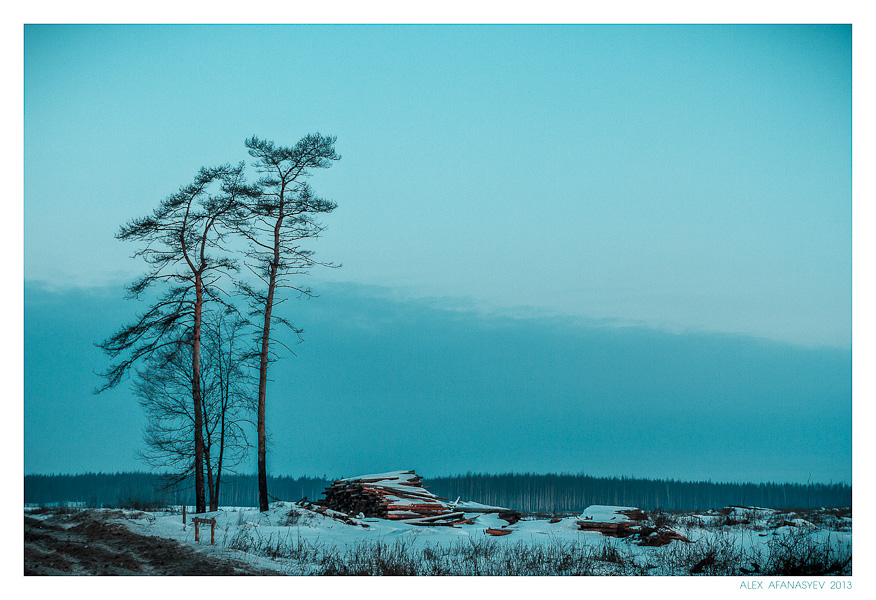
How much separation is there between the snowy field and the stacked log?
0.91m

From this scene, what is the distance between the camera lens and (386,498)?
70.5ft

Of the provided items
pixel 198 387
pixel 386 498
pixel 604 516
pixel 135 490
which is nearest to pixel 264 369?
pixel 198 387

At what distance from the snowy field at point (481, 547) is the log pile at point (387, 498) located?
0.86 m

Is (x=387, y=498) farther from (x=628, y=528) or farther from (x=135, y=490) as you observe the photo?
(x=135, y=490)

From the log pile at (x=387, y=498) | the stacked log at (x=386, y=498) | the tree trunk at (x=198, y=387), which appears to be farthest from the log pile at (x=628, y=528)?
the tree trunk at (x=198, y=387)

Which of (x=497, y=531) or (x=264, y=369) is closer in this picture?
(x=497, y=531)

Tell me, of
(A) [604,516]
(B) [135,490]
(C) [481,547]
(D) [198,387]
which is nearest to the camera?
(C) [481,547]

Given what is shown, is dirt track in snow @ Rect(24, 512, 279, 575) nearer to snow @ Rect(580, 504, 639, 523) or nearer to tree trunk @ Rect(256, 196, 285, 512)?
tree trunk @ Rect(256, 196, 285, 512)

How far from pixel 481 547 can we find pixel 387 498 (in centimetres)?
711

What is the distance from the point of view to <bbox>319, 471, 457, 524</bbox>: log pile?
21.1 meters

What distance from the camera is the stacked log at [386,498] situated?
69.4 feet

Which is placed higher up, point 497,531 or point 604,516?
point 497,531
